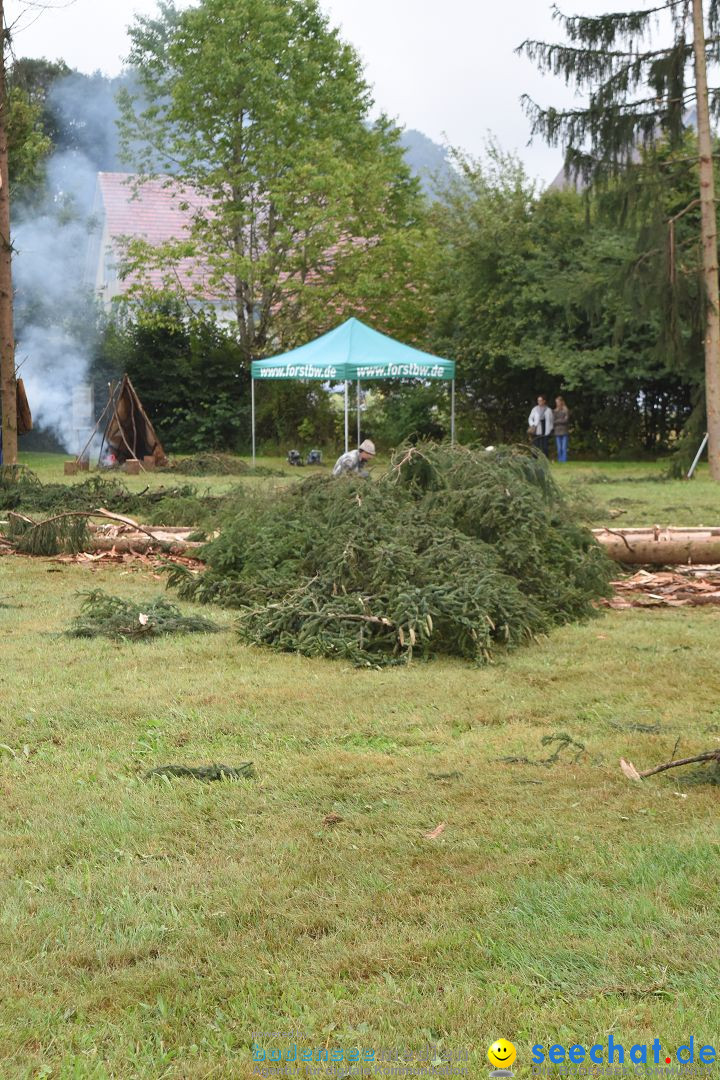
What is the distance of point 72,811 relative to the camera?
4445mm

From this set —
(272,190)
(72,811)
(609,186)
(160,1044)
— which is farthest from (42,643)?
(272,190)

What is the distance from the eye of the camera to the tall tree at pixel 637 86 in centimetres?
2175

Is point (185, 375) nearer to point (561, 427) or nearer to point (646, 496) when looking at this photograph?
point (561, 427)

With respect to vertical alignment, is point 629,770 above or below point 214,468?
below

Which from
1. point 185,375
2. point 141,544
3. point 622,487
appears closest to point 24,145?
point 185,375

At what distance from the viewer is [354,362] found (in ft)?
75.7

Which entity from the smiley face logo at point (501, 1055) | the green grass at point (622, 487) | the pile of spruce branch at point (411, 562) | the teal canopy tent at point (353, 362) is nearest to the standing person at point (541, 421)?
the green grass at point (622, 487)

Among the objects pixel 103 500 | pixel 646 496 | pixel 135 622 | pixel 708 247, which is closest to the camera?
pixel 135 622

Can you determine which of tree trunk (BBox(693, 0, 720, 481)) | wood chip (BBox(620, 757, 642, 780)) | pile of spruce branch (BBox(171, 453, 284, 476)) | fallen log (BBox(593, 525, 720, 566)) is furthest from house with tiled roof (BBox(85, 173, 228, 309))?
wood chip (BBox(620, 757, 642, 780))

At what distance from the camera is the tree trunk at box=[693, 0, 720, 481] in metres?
21.7

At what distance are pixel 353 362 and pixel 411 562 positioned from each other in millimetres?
15564

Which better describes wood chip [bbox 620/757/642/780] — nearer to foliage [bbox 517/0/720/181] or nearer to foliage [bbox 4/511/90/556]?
foliage [bbox 4/511/90/556]

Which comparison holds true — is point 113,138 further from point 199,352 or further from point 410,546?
point 410,546

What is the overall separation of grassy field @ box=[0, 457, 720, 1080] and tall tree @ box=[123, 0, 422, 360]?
26959 millimetres
